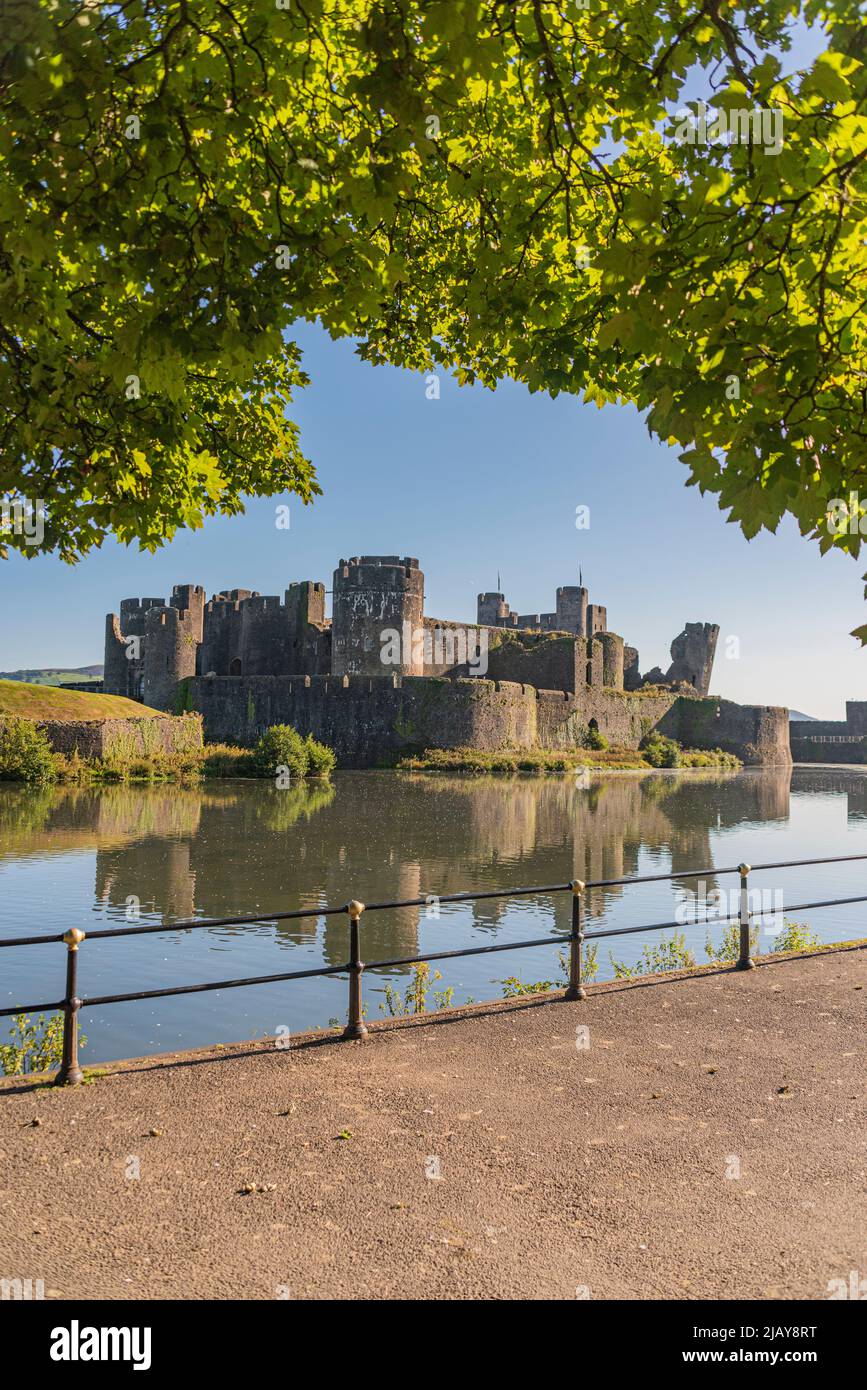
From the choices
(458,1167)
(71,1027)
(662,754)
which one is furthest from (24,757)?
(662,754)

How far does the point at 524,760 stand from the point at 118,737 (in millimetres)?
20090

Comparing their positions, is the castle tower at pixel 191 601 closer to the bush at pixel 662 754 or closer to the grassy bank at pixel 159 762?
the grassy bank at pixel 159 762

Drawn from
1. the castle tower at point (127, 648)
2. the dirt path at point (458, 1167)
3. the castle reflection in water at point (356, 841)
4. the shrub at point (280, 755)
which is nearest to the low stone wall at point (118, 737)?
the castle reflection in water at point (356, 841)

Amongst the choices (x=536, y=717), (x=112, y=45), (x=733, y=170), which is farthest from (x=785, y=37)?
(x=536, y=717)

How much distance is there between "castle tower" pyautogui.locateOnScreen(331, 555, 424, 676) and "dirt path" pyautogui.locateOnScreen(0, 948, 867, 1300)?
4747 cm

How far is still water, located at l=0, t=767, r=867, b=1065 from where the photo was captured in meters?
10.3

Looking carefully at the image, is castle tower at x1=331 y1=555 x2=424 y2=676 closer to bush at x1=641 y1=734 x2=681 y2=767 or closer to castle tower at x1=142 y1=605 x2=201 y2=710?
castle tower at x1=142 y1=605 x2=201 y2=710

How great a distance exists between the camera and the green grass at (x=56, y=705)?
1512 inches

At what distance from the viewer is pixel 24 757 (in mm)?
33156

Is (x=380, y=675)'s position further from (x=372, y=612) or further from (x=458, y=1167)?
(x=458, y=1167)

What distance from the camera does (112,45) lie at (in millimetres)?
5293

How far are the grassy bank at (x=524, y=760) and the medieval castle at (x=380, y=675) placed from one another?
3.07 ft

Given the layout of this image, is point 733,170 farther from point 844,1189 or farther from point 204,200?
point 844,1189

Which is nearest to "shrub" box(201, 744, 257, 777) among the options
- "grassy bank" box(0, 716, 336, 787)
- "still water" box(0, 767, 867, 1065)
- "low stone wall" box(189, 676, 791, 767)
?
"grassy bank" box(0, 716, 336, 787)
